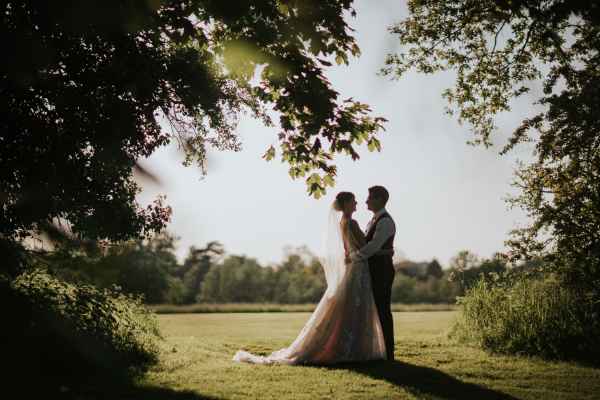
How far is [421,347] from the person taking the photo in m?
10.4

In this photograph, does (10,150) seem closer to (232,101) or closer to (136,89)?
(136,89)

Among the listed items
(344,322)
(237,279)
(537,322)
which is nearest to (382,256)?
(344,322)

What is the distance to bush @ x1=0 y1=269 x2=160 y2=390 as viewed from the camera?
6.68m

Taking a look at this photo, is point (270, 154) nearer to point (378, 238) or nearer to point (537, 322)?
point (378, 238)

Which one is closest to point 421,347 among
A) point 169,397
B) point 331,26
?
point 169,397

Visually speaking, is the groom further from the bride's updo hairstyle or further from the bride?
the bride's updo hairstyle

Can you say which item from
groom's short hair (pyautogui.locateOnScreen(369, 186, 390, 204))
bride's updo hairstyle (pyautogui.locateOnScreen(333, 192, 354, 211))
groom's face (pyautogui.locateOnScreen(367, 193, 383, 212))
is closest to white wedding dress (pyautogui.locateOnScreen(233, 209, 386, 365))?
bride's updo hairstyle (pyautogui.locateOnScreen(333, 192, 354, 211))

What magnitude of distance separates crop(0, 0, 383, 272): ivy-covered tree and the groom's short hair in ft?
2.91

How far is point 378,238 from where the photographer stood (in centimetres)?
843

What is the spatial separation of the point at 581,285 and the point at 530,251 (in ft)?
3.98

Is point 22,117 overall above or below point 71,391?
above

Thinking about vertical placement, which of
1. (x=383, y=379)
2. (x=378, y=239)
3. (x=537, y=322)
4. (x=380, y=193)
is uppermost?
(x=380, y=193)

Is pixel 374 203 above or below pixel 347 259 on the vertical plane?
above

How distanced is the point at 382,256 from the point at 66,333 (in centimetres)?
513
